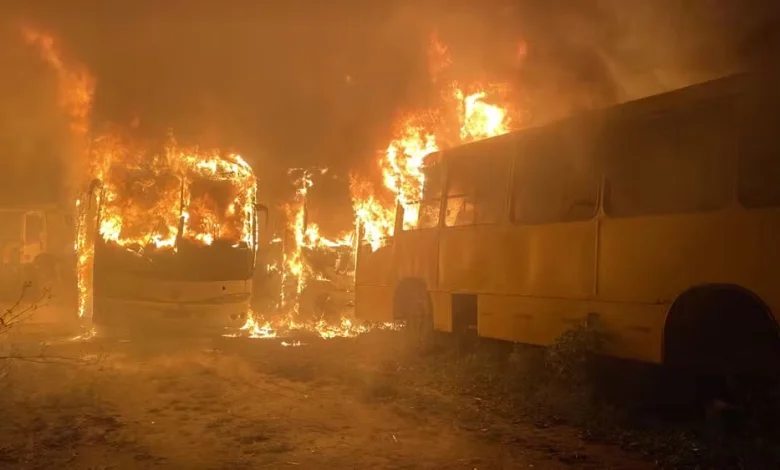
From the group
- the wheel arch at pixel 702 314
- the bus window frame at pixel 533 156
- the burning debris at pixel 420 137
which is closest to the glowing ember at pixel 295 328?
the burning debris at pixel 420 137

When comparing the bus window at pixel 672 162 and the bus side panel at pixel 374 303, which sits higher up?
the bus window at pixel 672 162

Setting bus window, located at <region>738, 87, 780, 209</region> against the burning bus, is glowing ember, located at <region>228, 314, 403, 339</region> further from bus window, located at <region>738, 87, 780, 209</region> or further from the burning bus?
bus window, located at <region>738, 87, 780, 209</region>

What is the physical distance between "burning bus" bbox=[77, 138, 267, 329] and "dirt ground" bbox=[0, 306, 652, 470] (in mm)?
1204

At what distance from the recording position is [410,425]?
667cm

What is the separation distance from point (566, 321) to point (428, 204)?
3.74m

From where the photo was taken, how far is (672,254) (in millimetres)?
6352

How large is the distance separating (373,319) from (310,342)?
167 centimetres

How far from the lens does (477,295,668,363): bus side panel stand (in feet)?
21.4

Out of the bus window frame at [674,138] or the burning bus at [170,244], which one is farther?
the burning bus at [170,244]

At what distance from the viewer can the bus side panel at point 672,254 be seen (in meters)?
5.75

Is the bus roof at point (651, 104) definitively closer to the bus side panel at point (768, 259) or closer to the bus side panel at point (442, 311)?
the bus side panel at point (768, 259)

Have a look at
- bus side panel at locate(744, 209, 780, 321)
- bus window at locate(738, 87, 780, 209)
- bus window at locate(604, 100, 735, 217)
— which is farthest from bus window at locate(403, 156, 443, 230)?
bus side panel at locate(744, 209, 780, 321)

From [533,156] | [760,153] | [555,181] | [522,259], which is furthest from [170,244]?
[760,153]

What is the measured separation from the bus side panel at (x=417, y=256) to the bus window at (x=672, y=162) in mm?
3564
